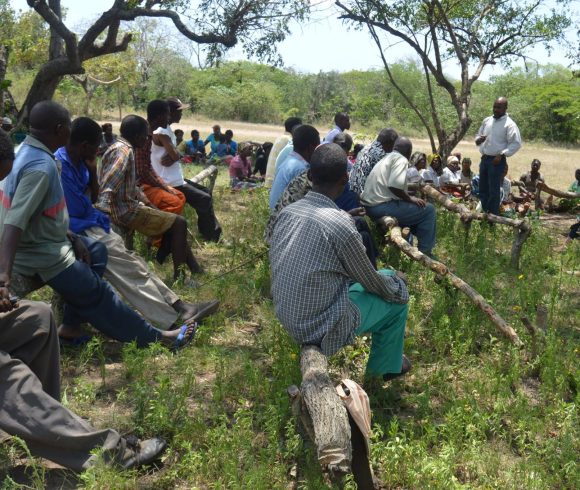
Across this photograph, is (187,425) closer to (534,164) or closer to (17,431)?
(17,431)

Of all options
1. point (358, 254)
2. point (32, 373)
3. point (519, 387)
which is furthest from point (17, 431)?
point (519, 387)

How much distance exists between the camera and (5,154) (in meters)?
3.22

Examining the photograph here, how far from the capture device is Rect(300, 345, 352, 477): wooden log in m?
2.86

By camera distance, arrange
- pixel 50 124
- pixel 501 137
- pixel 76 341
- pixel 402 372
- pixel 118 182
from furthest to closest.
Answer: pixel 501 137 < pixel 118 182 < pixel 76 341 < pixel 402 372 < pixel 50 124

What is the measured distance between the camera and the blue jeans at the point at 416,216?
6637 mm

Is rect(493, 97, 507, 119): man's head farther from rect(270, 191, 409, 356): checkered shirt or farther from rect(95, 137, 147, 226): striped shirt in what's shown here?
rect(270, 191, 409, 356): checkered shirt

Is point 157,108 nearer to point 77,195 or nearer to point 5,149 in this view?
point 77,195

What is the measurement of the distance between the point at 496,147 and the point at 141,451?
21.9 feet

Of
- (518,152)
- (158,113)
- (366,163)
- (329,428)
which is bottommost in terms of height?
(518,152)

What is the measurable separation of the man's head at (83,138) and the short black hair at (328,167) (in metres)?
1.73

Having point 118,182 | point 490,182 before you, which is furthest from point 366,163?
point 118,182

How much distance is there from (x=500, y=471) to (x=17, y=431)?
2327mm

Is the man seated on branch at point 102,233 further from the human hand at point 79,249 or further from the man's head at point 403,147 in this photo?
the man's head at point 403,147

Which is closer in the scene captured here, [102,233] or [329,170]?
[329,170]
